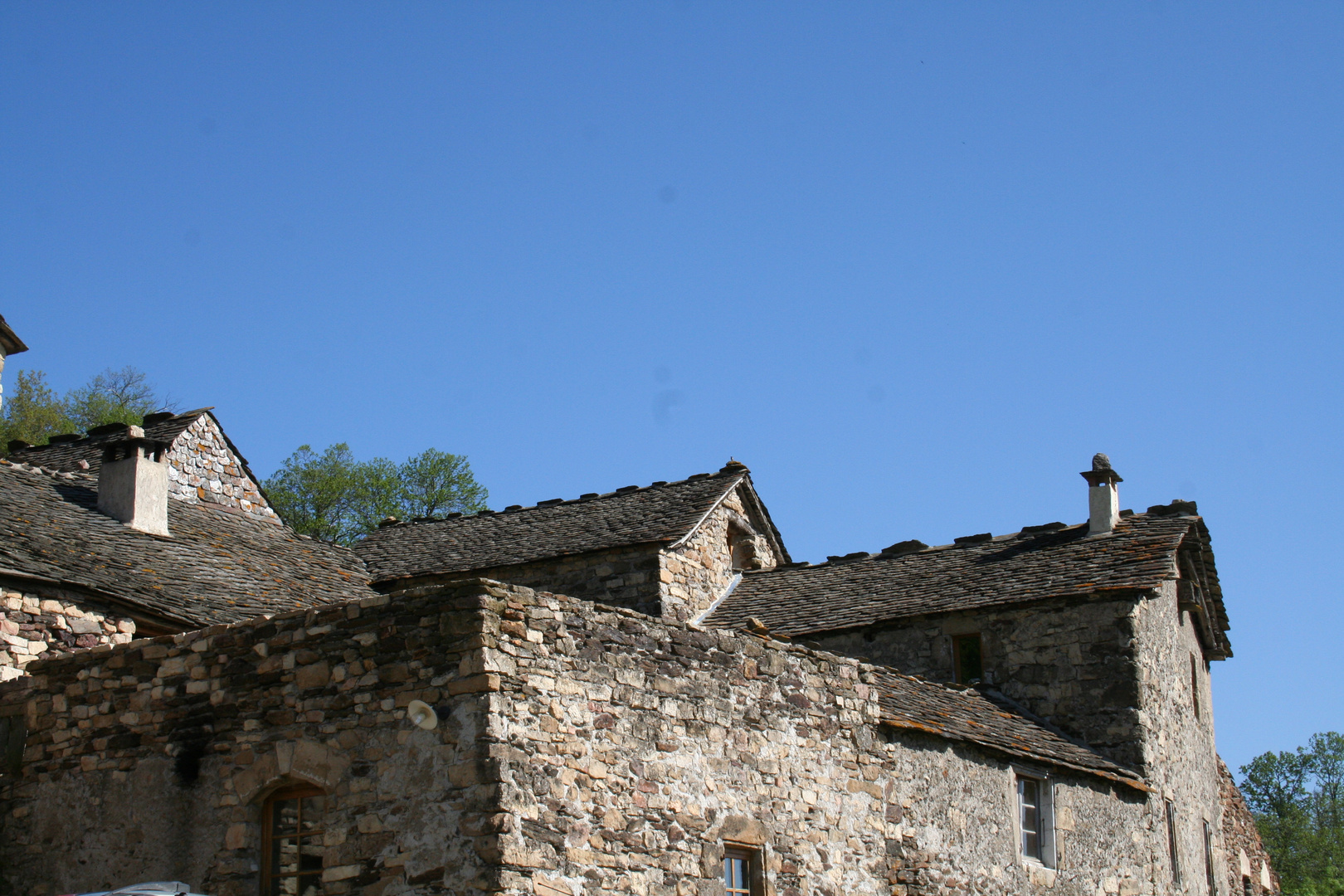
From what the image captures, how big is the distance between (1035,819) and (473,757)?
8.99m

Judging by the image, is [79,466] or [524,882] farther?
[79,466]

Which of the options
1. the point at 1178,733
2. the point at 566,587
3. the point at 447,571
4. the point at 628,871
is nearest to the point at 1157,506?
the point at 1178,733

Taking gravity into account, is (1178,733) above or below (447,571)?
below

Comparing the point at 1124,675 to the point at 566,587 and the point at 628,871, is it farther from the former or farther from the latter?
the point at 628,871

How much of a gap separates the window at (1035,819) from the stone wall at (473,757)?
7.41 feet

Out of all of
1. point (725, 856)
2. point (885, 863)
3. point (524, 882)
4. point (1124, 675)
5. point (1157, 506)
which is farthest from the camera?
point (1157, 506)

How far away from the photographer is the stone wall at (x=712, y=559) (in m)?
22.9

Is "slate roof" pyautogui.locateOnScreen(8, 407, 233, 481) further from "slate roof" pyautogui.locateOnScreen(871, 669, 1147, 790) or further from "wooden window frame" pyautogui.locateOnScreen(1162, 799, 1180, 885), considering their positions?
"wooden window frame" pyautogui.locateOnScreen(1162, 799, 1180, 885)

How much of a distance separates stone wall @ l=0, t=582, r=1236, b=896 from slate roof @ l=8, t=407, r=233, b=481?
9305 mm

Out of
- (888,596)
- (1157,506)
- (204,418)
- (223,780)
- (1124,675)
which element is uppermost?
(204,418)

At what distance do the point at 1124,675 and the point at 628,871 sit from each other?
10.6 m

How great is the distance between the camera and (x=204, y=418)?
24156 mm

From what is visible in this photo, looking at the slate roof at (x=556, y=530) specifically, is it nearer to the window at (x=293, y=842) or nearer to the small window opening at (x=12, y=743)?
the small window opening at (x=12, y=743)

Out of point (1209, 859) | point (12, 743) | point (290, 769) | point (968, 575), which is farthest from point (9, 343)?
point (1209, 859)
